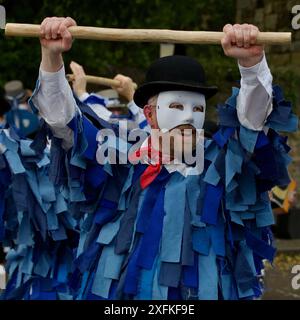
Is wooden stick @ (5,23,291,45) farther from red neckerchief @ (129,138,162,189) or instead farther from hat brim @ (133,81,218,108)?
red neckerchief @ (129,138,162,189)

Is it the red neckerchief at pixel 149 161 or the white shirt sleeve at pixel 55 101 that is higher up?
the white shirt sleeve at pixel 55 101

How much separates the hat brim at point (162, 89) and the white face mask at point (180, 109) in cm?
2

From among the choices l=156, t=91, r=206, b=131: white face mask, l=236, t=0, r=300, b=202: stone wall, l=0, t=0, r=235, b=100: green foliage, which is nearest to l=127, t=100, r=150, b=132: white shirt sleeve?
l=156, t=91, r=206, b=131: white face mask

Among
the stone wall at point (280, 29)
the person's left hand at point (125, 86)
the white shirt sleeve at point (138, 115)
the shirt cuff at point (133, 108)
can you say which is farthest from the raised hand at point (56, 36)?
the stone wall at point (280, 29)

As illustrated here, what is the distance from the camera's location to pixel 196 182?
12.5 ft

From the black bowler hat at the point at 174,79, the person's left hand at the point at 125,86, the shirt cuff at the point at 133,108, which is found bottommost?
the black bowler hat at the point at 174,79

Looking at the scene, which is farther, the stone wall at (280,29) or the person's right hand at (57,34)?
the stone wall at (280,29)

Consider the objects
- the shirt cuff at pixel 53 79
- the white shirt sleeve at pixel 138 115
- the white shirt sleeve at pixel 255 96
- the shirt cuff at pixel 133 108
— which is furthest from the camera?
the shirt cuff at pixel 133 108

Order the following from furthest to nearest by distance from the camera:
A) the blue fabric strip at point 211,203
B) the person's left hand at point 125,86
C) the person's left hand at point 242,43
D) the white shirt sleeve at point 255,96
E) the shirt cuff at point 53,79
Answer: the person's left hand at point 125,86 → the blue fabric strip at point 211,203 → the shirt cuff at point 53,79 → the white shirt sleeve at point 255,96 → the person's left hand at point 242,43

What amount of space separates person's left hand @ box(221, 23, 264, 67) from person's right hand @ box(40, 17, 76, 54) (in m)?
0.56

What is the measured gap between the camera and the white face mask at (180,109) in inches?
150

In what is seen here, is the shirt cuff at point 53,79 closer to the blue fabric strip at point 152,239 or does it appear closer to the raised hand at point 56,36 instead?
the raised hand at point 56,36
